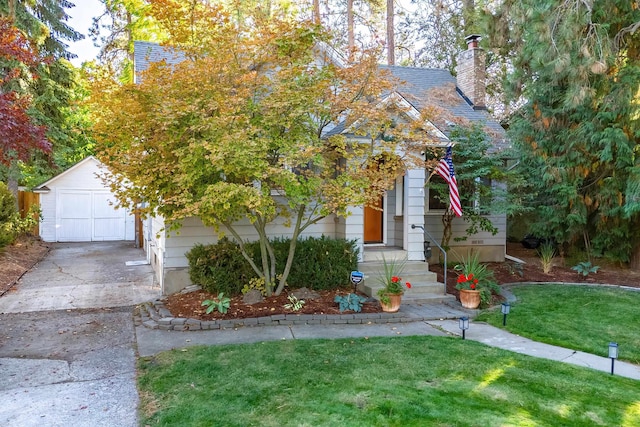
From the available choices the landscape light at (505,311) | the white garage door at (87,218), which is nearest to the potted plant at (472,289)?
the landscape light at (505,311)

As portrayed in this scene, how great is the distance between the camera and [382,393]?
3963 mm

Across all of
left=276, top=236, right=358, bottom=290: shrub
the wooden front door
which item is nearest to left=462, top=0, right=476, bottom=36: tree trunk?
the wooden front door

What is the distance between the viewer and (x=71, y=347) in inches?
214

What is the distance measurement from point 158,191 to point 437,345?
4549 mm

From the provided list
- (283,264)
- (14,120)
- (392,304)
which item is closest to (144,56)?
(14,120)

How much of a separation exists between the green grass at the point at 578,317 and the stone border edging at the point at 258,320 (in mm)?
1572

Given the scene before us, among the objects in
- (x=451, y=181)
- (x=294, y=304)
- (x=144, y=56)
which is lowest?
(x=294, y=304)

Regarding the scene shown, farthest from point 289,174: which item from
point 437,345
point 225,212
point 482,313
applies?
point 482,313

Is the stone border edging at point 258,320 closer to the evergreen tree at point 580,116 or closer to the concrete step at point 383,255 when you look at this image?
the concrete step at point 383,255

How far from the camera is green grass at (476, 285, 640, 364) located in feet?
19.0

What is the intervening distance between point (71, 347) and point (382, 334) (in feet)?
13.5

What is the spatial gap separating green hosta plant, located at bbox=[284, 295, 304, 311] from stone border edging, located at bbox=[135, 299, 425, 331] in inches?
11.1

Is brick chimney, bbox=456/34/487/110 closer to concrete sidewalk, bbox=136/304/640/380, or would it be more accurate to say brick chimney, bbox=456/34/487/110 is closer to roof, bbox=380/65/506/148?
roof, bbox=380/65/506/148

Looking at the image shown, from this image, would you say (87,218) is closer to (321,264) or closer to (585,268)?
(321,264)
